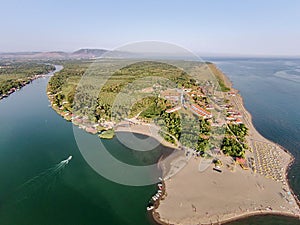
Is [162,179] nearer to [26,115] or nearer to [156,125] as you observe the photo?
[156,125]

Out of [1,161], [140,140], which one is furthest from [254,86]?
[1,161]

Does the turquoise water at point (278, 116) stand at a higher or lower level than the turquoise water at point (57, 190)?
lower

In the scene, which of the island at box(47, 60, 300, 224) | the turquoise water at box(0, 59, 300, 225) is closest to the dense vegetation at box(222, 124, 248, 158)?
the island at box(47, 60, 300, 224)

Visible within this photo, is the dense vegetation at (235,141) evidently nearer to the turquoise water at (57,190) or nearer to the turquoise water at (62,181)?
the turquoise water at (62,181)

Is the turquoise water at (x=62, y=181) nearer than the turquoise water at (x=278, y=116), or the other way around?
the turquoise water at (x=62, y=181)

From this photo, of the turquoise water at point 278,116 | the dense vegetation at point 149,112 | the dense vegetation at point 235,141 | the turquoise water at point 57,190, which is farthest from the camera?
the dense vegetation at point 149,112

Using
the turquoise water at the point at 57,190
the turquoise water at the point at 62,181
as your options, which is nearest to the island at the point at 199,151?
the turquoise water at the point at 62,181
